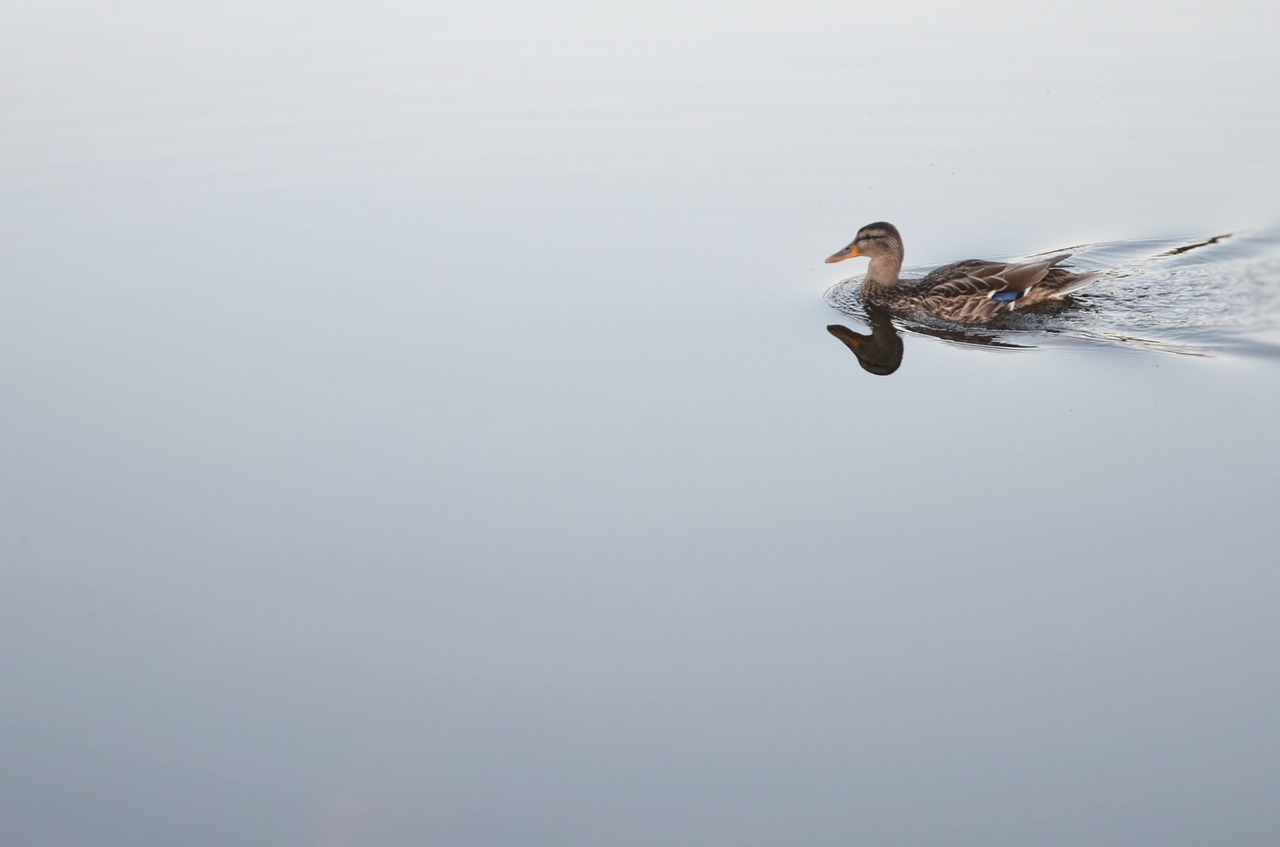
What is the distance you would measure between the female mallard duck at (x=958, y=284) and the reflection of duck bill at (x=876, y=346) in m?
0.29

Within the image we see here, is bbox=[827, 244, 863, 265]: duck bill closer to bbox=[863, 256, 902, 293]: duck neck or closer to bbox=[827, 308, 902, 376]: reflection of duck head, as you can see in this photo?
bbox=[863, 256, 902, 293]: duck neck

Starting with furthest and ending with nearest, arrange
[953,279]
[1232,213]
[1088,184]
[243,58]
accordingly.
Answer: [243,58]
[1088,184]
[1232,213]
[953,279]

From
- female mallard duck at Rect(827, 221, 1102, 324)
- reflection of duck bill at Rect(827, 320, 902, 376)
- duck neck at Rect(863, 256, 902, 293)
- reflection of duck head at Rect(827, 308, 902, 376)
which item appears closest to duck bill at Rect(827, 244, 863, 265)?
female mallard duck at Rect(827, 221, 1102, 324)

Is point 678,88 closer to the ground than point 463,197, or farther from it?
farther from it

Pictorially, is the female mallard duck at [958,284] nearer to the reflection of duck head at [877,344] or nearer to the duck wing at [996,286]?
the duck wing at [996,286]

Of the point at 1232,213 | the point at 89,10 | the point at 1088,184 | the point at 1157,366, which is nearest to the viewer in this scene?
the point at 1157,366

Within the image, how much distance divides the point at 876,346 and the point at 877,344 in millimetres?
44

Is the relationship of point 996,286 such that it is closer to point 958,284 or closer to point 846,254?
point 958,284

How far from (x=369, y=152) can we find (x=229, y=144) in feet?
4.68

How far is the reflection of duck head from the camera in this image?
8.52m

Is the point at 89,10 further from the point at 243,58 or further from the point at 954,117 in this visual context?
the point at 954,117

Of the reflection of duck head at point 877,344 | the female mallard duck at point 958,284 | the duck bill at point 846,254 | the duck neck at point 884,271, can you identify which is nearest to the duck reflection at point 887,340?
the reflection of duck head at point 877,344

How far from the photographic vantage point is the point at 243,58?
15.4m

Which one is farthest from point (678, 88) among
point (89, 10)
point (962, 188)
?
point (89, 10)
